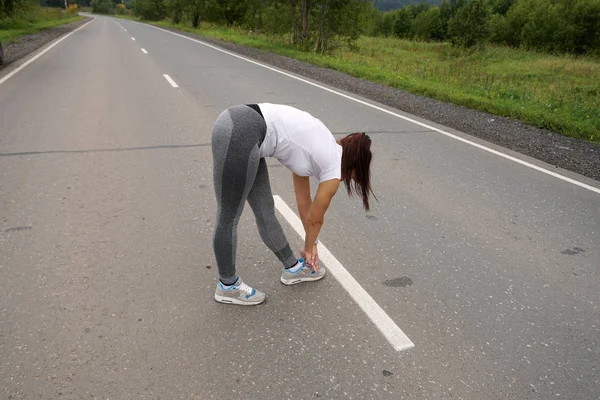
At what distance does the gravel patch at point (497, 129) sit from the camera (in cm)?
609

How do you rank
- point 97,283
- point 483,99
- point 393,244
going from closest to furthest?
point 97,283, point 393,244, point 483,99

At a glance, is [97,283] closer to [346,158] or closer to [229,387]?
[229,387]

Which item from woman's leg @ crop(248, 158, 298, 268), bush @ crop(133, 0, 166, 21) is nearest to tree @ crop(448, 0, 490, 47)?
woman's leg @ crop(248, 158, 298, 268)

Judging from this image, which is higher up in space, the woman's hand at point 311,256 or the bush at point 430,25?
the bush at point 430,25

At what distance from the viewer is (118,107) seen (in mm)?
8086

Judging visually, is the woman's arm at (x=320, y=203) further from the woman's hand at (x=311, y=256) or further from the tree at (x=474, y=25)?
the tree at (x=474, y=25)

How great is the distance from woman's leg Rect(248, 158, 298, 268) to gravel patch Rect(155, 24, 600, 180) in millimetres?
4652

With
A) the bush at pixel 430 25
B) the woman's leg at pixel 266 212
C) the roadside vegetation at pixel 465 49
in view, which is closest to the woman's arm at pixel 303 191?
the woman's leg at pixel 266 212

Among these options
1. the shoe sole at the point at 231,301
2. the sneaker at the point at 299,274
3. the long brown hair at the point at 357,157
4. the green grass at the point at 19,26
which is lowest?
the shoe sole at the point at 231,301

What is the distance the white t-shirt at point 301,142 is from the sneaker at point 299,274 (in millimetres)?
941

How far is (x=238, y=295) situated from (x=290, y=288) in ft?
1.38

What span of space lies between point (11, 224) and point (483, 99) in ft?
30.4

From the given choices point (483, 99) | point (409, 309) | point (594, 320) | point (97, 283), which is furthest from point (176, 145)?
point (483, 99)

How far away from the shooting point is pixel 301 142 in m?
2.36
